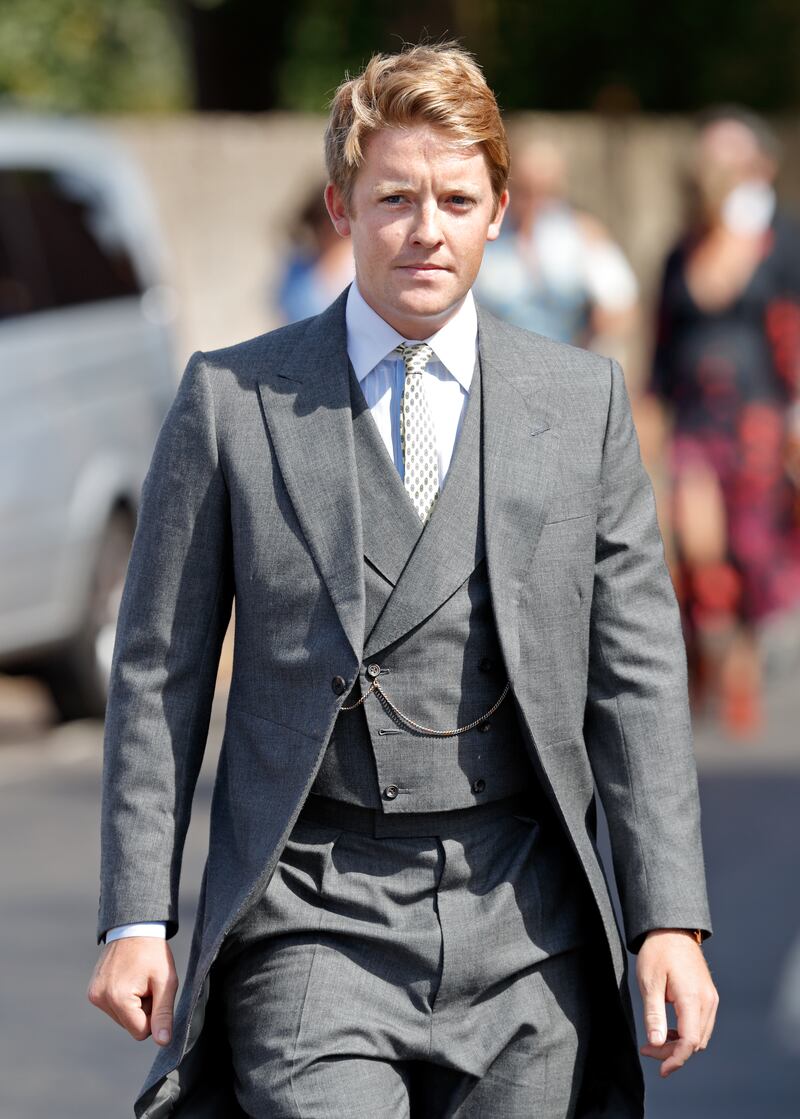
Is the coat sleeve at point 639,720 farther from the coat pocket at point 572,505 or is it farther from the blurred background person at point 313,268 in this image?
the blurred background person at point 313,268

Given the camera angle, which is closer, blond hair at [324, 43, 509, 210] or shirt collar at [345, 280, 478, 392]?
blond hair at [324, 43, 509, 210]

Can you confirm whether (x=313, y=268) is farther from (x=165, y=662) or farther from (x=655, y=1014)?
(x=655, y=1014)

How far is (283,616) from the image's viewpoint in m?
2.91

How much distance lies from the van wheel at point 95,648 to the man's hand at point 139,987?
642cm

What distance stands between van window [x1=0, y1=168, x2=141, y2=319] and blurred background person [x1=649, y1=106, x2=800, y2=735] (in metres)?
2.51

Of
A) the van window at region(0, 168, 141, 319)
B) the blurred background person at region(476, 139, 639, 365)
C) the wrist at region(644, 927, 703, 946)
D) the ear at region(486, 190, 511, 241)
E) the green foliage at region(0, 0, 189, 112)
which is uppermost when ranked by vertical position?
the ear at region(486, 190, 511, 241)

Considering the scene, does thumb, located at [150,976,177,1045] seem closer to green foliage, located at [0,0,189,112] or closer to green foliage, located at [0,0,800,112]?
green foliage, located at [0,0,800,112]

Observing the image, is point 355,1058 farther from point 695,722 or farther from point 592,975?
point 695,722

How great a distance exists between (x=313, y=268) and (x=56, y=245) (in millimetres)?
1184

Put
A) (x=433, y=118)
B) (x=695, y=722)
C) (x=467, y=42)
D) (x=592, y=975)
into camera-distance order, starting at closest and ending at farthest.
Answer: (x=433, y=118) → (x=592, y=975) → (x=695, y=722) → (x=467, y=42)

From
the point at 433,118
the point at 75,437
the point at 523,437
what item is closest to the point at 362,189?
the point at 433,118

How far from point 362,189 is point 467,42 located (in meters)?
20.8

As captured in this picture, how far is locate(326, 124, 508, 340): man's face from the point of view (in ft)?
9.43

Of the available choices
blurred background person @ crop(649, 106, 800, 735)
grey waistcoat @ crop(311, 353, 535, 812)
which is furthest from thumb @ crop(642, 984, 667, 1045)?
blurred background person @ crop(649, 106, 800, 735)
